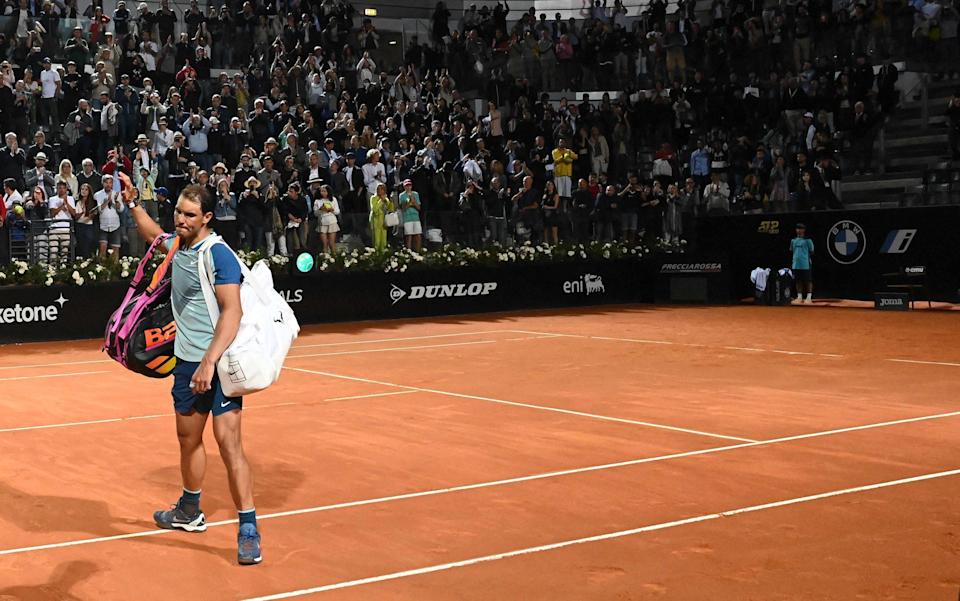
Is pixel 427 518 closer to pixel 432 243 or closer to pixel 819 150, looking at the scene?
pixel 432 243

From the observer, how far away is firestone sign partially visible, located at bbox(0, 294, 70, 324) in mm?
21359

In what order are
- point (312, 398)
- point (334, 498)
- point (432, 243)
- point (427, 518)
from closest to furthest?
point (427, 518) < point (334, 498) < point (312, 398) < point (432, 243)

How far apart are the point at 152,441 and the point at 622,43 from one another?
89.1ft

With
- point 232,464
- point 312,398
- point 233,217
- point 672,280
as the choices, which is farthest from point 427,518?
point 672,280

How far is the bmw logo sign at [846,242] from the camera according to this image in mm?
28031

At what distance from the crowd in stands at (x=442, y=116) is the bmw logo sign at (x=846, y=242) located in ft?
2.17

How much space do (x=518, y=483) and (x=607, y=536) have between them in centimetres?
162

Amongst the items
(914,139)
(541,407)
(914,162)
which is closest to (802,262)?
(914,162)

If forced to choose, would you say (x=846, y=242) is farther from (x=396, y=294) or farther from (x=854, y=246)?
(x=396, y=294)

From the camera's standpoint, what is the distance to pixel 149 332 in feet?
23.1

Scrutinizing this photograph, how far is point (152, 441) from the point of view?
35.4 feet

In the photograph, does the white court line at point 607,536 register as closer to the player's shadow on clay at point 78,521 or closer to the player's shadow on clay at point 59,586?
the player's shadow on clay at point 78,521

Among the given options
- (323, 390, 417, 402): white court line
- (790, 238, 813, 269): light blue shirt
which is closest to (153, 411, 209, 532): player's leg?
(323, 390, 417, 402): white court line

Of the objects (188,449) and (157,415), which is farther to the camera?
(157,415)
